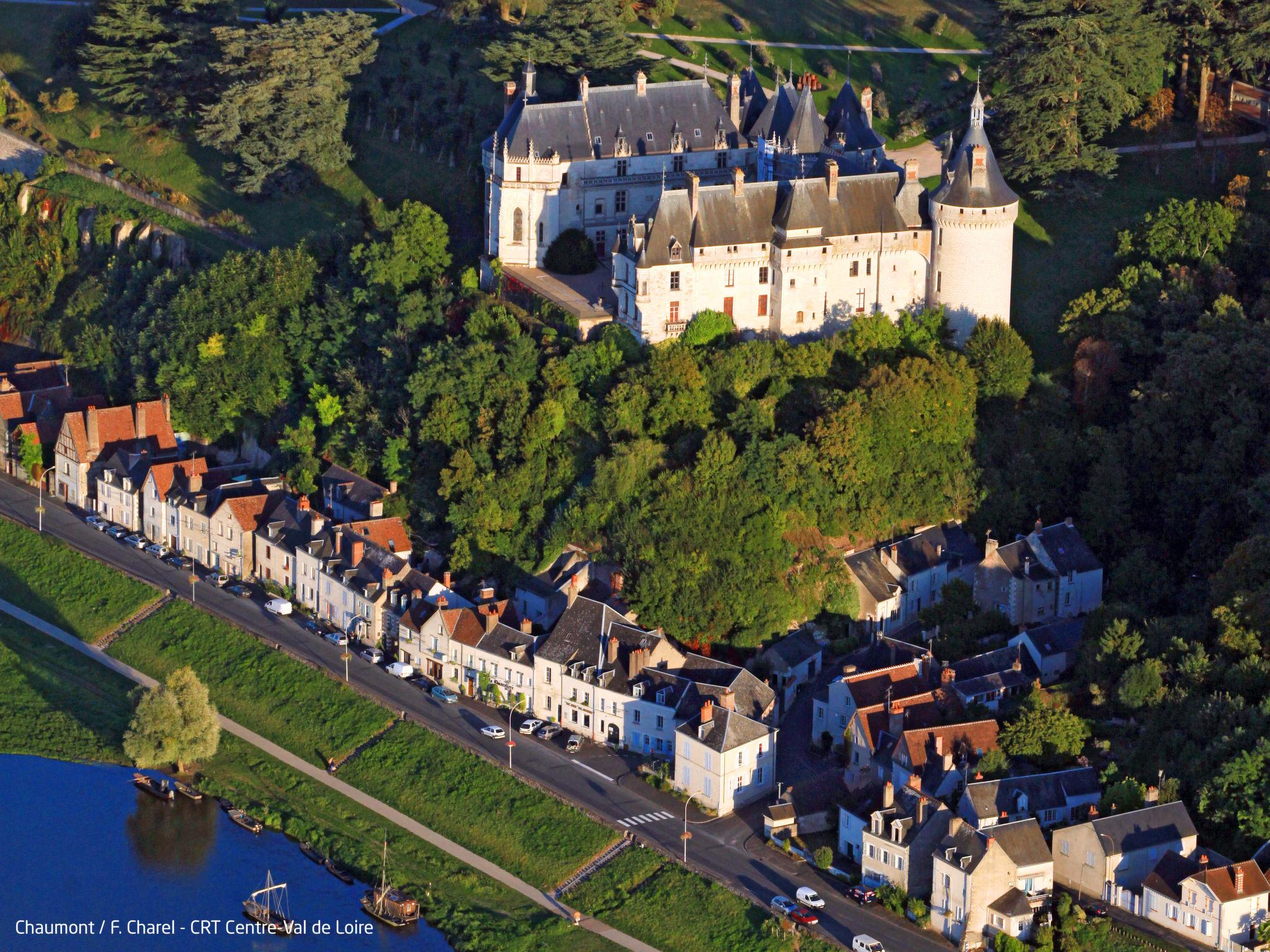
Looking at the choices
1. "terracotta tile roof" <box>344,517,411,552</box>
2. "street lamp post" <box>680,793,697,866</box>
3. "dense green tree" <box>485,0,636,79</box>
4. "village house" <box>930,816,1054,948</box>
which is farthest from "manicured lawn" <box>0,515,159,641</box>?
"village house" <box>930,816,1054,948</box>

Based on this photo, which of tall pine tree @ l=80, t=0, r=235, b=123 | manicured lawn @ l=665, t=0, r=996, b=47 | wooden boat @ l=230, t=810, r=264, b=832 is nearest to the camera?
wooden boat @ l=230, t=810, r=264, b=832

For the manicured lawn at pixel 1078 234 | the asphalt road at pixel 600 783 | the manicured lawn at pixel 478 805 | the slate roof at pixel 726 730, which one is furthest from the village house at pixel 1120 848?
the manicured lawn at pixel 1078 234

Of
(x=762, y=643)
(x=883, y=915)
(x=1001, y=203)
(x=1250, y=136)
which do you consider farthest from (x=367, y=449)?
(x=1250, y=136)

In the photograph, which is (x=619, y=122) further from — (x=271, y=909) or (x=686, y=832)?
(x=271, y=909)

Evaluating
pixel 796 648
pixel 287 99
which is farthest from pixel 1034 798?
pixel 287 99

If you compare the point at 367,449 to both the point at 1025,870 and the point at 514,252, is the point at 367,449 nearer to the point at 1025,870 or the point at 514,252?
the point at 514,252

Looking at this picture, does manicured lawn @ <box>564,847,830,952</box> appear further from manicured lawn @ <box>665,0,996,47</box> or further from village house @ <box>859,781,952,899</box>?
manicured lawn @ <box>665,0,996,47</box>

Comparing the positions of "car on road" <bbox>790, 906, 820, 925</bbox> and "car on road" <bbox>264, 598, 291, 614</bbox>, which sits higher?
"car on road" <bbox>264, 598, 291, 614</bbox>
